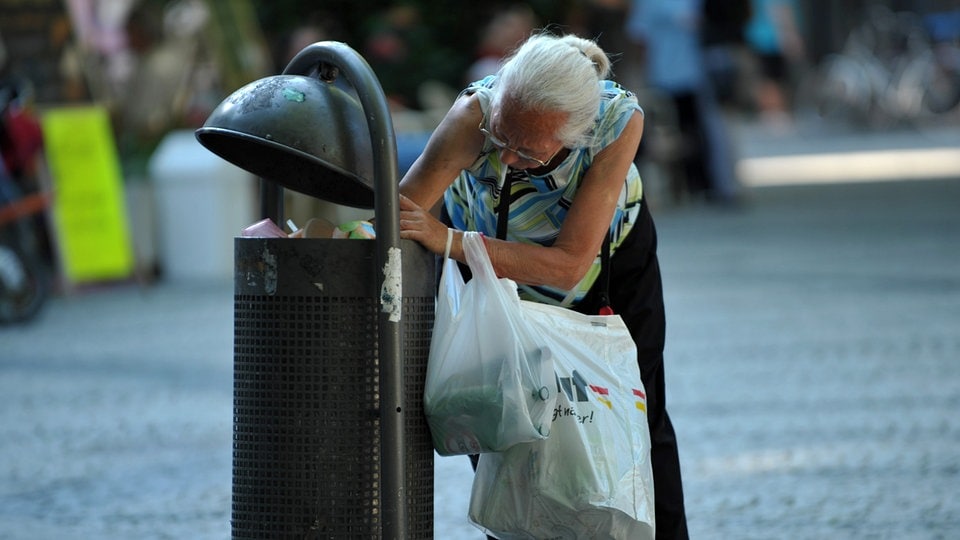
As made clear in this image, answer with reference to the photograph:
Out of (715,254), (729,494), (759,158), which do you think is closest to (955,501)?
(729,494)

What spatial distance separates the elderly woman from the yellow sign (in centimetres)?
743

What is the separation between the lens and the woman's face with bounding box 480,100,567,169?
3.56 metres

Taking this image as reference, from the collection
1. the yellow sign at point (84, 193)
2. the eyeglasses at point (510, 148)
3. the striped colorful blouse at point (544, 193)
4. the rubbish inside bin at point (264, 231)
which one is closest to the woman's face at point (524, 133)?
the eyeglasses at point (510, 148)

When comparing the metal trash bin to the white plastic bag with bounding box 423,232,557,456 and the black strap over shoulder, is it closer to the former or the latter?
the white plastic bag with bounding box 423,232,557,456

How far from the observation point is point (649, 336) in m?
4.15

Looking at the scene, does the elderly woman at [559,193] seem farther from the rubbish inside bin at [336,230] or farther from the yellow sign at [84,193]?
the yellow sign at [84,193]

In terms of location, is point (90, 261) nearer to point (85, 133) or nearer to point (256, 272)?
point (85, 133)

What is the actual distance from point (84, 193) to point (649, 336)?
25.3ft

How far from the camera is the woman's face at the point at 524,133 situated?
11.7ft

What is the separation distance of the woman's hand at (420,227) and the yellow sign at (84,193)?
7.90m

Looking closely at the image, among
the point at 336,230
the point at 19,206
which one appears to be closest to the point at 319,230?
the point at 336,230

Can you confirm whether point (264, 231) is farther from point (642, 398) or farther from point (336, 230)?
point (642, 398)

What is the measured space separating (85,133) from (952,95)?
54.9ft

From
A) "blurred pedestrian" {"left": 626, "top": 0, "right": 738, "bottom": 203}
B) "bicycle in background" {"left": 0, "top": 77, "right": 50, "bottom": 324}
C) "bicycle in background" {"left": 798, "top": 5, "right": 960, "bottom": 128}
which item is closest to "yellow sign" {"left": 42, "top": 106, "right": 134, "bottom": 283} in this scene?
"bicycle in background" {"left": 0, "top": 77, "right": 50, "bottom": 324}
